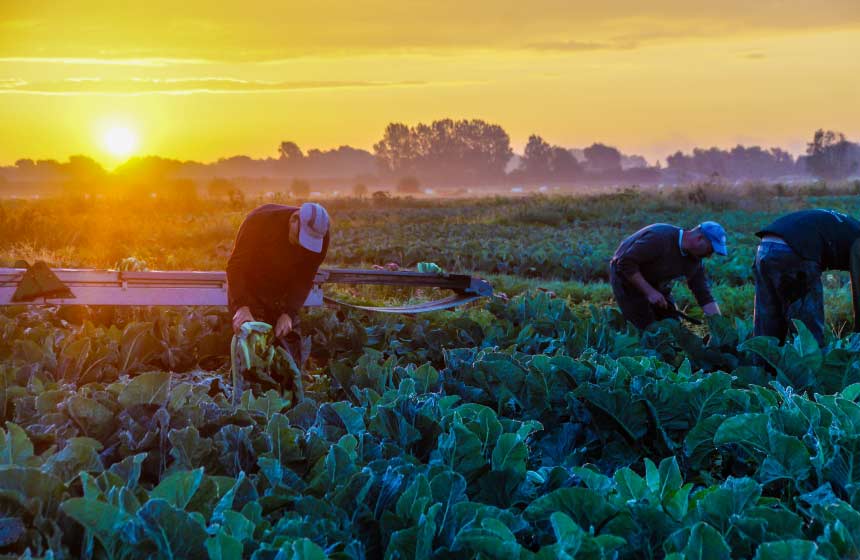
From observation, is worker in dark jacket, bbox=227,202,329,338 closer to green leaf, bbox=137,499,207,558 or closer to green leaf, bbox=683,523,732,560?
green leaf, bbox=137,499,207,558

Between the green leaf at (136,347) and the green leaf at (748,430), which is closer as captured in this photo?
the green leaf at (748,430)

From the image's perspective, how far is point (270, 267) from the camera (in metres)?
6.03

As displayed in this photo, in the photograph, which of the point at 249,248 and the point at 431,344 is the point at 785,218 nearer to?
the point at 431,344

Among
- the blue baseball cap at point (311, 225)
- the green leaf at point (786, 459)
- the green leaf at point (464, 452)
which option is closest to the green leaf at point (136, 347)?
the blue baseball cap at point (311, 225)

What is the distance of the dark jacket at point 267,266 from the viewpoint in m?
5.96

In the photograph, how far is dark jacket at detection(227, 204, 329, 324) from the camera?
596cm

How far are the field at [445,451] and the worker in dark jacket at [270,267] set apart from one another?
0.55 m

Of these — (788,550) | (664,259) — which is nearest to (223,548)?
(788,550)

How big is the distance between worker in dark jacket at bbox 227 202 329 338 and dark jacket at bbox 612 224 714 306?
9.79 feet

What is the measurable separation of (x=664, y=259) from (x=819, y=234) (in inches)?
53.5

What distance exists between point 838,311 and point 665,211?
20590mm

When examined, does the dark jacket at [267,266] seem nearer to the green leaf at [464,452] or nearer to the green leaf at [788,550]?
the green leaf at [464,452]

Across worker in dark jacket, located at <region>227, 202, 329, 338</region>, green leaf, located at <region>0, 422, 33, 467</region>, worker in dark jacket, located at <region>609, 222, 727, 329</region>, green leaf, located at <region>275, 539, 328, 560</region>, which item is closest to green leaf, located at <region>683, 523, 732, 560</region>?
green leaf, located at <region>275, 539, 328, 560</region>

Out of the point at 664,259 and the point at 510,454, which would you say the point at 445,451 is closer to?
the point at 510,454
